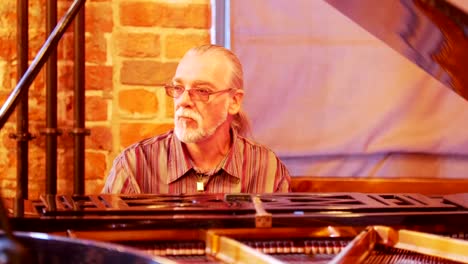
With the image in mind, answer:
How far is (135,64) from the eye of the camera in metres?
2.37

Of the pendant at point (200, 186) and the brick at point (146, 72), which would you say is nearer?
the pendant at point (200, 186)

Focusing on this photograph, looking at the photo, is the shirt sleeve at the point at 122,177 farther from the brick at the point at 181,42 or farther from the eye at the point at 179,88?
the brick at the point at 181,42

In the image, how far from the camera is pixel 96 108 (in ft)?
7.75

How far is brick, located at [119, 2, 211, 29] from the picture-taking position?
236 cm

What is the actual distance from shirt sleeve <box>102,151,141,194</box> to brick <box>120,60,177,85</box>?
0.93 feet

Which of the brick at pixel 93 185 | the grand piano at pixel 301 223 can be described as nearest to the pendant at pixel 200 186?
the brick at pixel 93 185

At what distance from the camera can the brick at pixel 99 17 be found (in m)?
2.35

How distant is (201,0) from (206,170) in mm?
544

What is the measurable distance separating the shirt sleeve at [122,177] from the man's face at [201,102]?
0.16 meters


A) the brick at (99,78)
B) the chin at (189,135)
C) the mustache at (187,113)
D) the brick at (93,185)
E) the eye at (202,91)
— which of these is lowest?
the brick at (93,185)

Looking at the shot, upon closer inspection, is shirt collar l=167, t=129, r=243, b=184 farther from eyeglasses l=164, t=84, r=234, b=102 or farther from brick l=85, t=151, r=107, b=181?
brick l=85, t=151, r=107, b=181

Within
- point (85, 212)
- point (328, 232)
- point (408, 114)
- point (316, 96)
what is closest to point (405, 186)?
point (408, 114)

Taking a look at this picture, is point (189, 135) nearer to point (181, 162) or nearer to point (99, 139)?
point (181, 162)

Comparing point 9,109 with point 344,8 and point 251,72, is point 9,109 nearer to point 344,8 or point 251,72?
point 344,8
